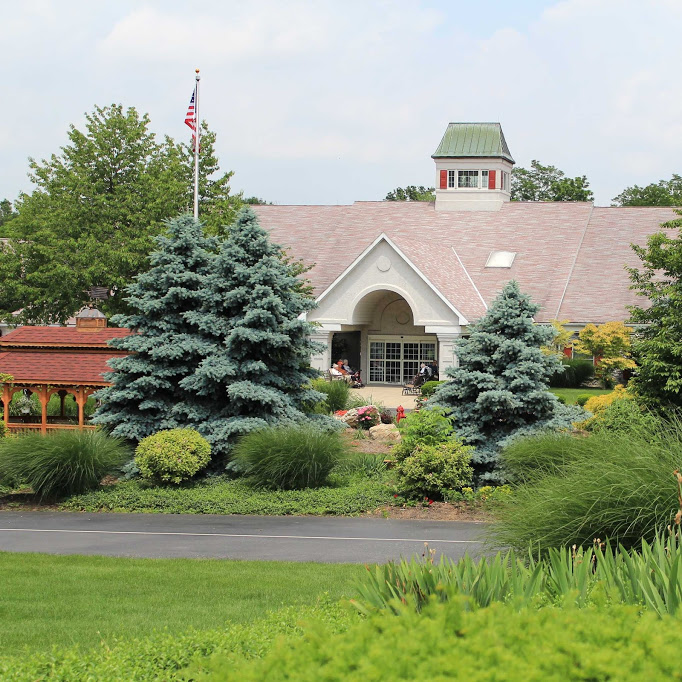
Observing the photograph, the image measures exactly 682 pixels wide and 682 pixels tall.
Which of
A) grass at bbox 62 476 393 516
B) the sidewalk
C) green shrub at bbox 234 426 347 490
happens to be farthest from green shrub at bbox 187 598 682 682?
the sidewalk

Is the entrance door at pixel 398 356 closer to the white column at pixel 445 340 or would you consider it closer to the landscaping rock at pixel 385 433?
the white column at pixel 445 340

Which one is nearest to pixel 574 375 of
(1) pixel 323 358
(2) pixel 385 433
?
(1) pixel 323 358

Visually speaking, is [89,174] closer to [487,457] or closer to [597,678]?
[487,457]

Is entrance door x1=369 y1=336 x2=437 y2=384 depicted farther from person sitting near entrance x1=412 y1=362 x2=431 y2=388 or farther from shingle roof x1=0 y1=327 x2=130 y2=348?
shingle roof x1=0 y1=327 x2=130 y2=348

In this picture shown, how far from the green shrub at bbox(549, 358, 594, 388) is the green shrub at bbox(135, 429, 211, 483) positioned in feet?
70.7

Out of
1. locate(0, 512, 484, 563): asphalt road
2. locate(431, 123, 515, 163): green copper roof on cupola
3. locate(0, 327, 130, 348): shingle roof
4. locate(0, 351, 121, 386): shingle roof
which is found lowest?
locate(0, 512, 484, 563): asphalt road

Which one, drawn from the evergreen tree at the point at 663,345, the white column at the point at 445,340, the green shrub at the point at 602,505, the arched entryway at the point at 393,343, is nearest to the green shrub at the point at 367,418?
the evergreen tree at the point at 663,345

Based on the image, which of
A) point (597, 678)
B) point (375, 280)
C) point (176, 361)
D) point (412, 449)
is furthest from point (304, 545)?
point (375, 280)

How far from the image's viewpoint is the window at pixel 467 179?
154ft

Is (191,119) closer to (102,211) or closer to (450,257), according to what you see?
(102,211)

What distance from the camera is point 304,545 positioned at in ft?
44.0

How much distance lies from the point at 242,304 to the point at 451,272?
21710mm

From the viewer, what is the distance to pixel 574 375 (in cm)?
3697

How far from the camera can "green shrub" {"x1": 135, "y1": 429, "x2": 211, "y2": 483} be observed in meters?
17.7
